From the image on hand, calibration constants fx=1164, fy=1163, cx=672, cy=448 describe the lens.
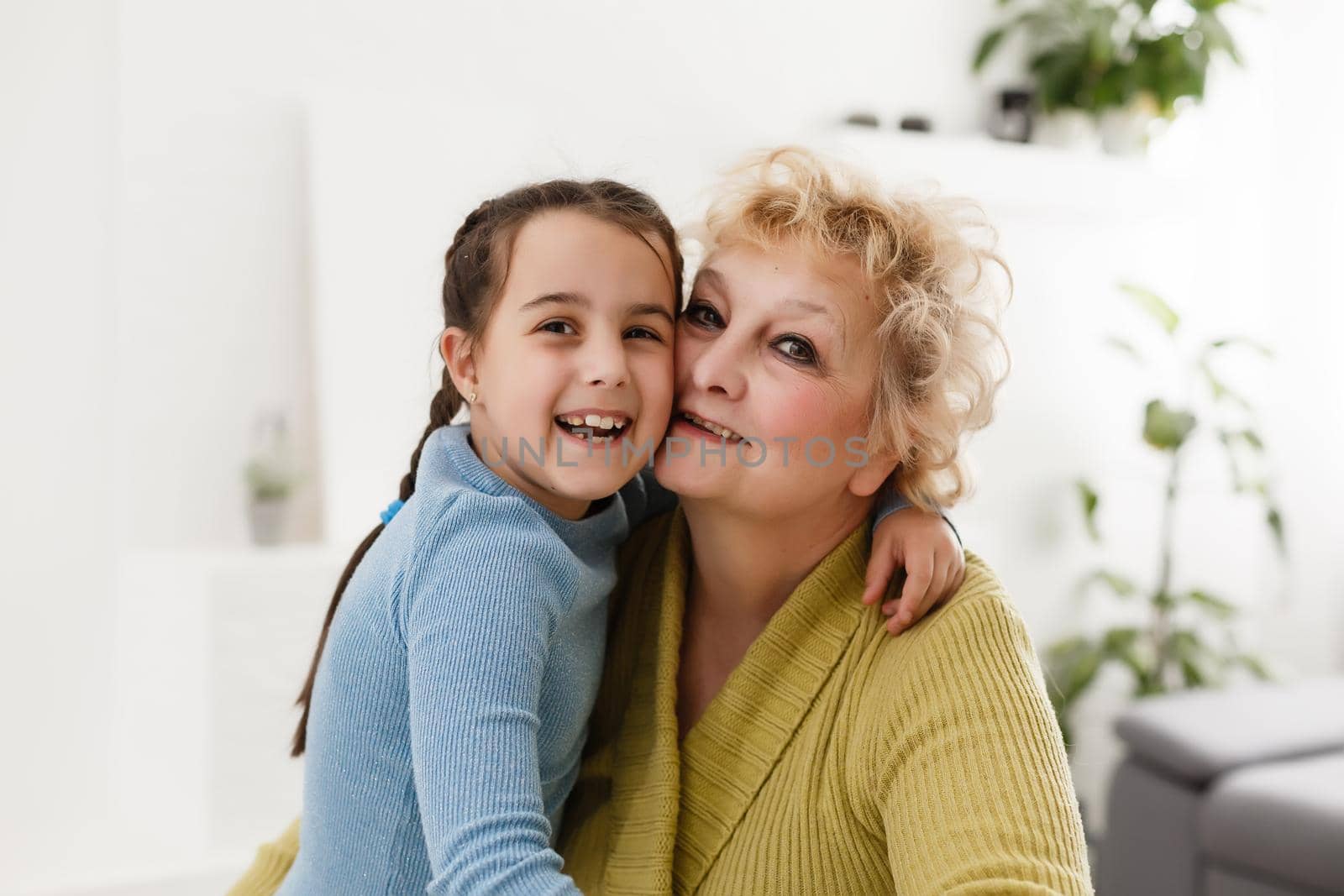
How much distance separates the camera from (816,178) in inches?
54.1

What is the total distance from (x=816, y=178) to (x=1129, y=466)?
3.68m

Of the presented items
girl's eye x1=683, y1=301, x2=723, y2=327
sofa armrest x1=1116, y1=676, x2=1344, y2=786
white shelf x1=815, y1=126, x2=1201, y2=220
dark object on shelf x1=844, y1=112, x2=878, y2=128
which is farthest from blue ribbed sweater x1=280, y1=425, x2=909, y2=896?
dark object on shelf x1=844, y1=112, x2=878, y2=128

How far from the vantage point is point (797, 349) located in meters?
1.32

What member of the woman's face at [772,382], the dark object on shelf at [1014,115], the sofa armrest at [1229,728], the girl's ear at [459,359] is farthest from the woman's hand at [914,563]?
the dark object on shelf at [1014,115]

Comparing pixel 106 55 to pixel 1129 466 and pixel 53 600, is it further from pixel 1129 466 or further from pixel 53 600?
pixel 1129 466

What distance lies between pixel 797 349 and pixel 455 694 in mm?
A: 553

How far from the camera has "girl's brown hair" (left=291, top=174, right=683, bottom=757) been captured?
4.25ft

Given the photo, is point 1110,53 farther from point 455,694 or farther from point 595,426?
point 455,694

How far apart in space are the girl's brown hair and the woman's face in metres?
0.11

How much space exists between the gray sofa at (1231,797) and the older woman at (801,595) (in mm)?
1578

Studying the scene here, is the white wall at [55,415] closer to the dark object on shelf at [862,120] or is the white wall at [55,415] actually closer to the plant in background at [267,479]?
the plant in background at [267,479]

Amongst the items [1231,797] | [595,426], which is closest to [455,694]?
[595,426]

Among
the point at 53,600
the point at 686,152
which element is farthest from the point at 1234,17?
the point at 53,600

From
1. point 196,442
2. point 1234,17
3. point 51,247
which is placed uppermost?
point 1234,17
